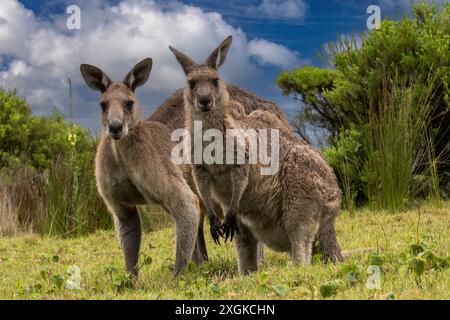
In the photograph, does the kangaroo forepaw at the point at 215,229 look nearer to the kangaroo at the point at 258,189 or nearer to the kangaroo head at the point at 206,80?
the kangaroo at the point at 258,189

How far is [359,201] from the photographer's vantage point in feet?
39.0

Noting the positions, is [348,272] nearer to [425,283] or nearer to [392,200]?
[425,283]

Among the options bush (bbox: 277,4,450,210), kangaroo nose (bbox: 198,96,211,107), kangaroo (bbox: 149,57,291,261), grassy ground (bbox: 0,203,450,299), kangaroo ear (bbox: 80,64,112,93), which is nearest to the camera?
grassy ground (bbox: 0,203,450,299)

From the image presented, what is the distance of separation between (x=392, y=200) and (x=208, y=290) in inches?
236

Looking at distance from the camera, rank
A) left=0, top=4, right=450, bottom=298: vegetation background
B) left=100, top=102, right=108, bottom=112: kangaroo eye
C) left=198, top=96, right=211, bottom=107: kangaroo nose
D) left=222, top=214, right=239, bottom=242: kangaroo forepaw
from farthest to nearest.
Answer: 1. left=100, top=102, right=108, bottom=112: kangaroo eye
2. left=222, top=214, right=239, bottom=242: kangaroo forepaw
3. left=198, top=96, right=211, bottom=107: kangaroo nose
4. left=0, top=4, right=450, bottom=298: vegetation background

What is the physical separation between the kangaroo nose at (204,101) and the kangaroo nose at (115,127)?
0.67 meters

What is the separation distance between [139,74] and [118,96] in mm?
426

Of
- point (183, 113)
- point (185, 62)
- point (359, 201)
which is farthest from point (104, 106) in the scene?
point (359, 201)

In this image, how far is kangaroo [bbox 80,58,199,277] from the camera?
550 centimetres

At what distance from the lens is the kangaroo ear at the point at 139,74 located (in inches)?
226

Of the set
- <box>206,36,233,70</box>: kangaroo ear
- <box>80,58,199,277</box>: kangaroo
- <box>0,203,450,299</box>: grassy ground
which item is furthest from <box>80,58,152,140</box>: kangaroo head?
<box>0,203,450,299</box>: grassy ground

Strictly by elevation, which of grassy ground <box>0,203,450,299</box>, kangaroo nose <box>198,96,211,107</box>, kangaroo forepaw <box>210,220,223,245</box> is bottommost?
grassy ground <box>0,203,450,299</box>

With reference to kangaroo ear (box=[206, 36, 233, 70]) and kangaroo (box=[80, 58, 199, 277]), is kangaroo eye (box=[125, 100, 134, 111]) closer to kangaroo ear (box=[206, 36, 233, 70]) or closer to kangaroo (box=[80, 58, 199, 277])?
kangaroo (box=[80, 58, 199, 277])

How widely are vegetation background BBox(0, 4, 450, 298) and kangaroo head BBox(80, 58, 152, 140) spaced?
3.85 ft
